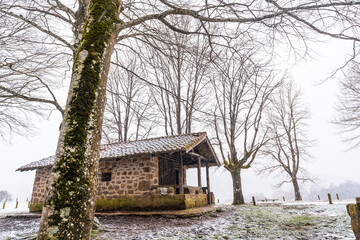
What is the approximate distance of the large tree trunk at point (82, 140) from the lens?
1.62 m

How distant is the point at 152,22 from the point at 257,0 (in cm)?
248

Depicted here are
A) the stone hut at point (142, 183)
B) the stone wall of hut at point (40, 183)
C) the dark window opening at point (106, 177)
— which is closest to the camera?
the stone hut at point (142, 183)

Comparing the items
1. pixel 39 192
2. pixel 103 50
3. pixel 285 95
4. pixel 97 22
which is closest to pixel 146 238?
pixel 103 50

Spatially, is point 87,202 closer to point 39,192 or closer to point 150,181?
point 150,181

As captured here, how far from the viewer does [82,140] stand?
75.9 inches

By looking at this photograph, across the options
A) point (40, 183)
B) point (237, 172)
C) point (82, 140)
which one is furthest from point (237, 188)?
point (82, 140)

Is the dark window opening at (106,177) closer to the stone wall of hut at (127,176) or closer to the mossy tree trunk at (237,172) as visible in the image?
the stone wall of hut at (127,176)

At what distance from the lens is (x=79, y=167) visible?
1817 millimetres

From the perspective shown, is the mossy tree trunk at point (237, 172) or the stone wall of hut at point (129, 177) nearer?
the stone wall of hut at point (129, 177)

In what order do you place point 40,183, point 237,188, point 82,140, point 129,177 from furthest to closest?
1. point 237,188
2. point 40,183
3. point 129,177
4. point 82,140

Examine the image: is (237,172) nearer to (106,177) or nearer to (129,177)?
(129,177)

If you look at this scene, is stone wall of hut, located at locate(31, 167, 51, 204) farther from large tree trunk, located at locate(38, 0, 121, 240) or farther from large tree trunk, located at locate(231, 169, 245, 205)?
large tree trunk, located at locate(38, 0, 121, 240)

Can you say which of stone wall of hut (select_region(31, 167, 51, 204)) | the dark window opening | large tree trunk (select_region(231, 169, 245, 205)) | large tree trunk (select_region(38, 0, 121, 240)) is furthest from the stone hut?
large tree trunk (select_region(38, 0, 121, 240))

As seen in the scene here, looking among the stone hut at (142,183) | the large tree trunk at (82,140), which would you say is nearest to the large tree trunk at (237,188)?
the stone hut at (142,183)
